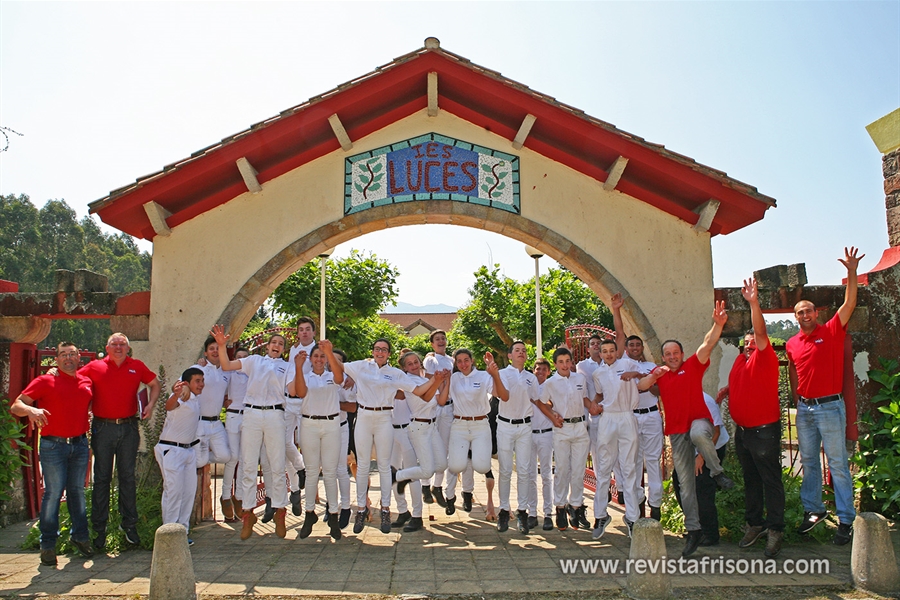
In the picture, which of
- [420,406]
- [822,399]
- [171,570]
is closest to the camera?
[171,570]

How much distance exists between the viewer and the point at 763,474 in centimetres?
573

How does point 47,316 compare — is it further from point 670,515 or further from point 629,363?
point 670,515

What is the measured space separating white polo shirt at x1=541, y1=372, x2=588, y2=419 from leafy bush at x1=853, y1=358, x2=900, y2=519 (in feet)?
9.26

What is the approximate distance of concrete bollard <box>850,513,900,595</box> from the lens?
461 centimetres

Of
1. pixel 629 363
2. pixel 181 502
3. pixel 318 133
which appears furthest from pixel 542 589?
pixel 318 133

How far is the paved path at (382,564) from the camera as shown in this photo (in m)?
5.00

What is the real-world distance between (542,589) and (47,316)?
20.2 feet

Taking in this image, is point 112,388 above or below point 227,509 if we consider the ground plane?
above

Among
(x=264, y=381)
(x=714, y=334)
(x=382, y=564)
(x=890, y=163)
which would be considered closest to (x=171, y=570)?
(x=382, y=564)

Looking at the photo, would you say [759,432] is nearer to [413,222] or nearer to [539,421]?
[539,421]

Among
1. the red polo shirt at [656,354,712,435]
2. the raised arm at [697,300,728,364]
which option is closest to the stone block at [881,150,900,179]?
the raised arm at [697,300,728,364]

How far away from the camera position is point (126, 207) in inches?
281

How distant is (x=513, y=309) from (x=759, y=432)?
1788 cm

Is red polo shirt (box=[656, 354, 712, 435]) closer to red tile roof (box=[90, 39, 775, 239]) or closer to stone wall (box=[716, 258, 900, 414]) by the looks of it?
stone wall (box=[716, 258, 900, 414])
